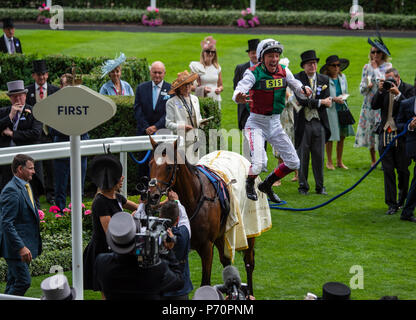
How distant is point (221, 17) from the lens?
83.0 ft

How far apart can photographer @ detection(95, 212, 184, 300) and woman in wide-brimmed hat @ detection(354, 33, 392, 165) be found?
276 inches

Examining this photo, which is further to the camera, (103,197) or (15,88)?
(15,88)

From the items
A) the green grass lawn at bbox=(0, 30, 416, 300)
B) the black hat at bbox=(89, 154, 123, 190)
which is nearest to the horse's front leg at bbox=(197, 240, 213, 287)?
the green grass lawn at bbox=(0, 30, 416, 300)

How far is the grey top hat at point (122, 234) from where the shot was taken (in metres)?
4.60

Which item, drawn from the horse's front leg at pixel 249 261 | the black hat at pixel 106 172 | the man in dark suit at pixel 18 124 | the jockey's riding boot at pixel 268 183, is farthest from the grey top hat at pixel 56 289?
the man in dark suit at pixel 18 124

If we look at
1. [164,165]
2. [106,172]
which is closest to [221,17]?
[164,165]

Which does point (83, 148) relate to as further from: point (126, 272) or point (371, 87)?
point (371, 87)

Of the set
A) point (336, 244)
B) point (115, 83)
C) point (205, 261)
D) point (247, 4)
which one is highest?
point (247, 4)

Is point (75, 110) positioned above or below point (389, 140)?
above

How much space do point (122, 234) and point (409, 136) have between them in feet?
20.7

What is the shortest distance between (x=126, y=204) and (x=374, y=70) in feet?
21.2

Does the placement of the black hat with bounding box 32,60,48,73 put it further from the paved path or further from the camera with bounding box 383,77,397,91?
the paved path

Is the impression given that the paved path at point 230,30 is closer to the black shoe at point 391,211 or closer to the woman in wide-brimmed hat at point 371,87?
the woman in wide-brimmed hat at point 371,87

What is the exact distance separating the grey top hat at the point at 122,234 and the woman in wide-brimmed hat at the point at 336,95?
7.54 m
